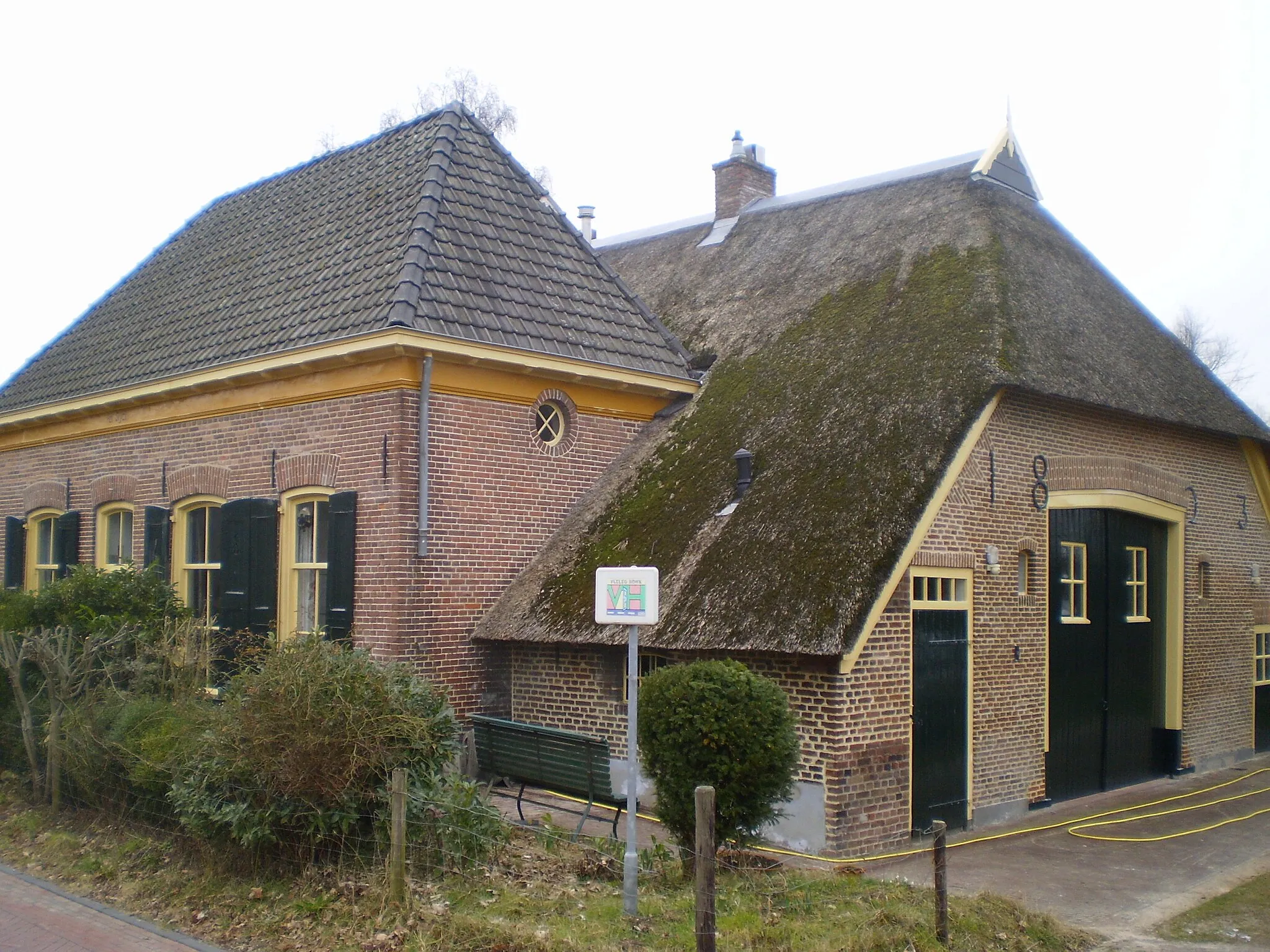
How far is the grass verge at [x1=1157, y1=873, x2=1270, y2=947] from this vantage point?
27.0ft

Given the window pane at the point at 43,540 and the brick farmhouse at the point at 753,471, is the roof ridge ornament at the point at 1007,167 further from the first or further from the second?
the window pane at the point at 43,540

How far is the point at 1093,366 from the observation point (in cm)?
1302

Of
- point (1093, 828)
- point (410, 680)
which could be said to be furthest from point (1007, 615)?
point (410, 680)

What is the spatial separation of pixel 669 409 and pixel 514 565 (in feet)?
9.64

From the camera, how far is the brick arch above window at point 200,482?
1416 cm

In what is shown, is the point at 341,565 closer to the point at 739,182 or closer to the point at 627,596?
the point at 627,596

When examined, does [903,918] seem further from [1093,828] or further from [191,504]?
[191,504]

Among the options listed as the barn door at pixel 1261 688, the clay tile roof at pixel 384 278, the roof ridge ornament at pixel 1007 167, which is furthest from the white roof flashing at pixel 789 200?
the barn door at pixel 1261 688

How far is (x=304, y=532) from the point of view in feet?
44.1

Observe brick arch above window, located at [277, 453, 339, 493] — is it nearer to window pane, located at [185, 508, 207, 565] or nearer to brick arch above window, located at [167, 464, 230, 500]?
brick arch above window, located at [167, 464, 230, 500]

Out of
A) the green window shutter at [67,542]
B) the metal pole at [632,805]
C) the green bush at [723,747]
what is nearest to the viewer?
the metal pole at [632,805]

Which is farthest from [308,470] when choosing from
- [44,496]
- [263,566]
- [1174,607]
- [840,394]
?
[1174,607]

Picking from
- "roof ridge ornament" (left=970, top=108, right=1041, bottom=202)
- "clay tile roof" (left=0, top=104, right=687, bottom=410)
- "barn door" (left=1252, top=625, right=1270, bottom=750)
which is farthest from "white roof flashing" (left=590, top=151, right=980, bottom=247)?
"barn door" (left=1252, top=625, right=1270, bottom=750)

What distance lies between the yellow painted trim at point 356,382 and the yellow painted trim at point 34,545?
1.69 metres
